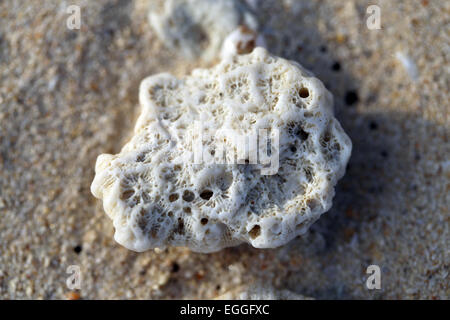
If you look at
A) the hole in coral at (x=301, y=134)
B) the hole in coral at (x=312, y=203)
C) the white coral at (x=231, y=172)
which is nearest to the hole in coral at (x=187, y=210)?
the white coral at (x=231, y=172)

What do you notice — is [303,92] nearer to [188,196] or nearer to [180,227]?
[188,196]

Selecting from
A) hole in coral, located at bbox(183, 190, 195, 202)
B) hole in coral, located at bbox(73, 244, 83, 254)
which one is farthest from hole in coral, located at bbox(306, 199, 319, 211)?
hole in coral, located at bbox(73, 244, 83, 254)

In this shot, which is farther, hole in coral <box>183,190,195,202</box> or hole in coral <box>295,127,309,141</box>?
hole in coral <box>295,127,309,141</box>

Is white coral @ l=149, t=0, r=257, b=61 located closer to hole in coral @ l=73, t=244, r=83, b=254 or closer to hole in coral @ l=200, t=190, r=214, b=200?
hole in coral @ l=200, t=190, r=214, b=200

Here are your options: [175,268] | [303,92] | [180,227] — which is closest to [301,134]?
[303,92]

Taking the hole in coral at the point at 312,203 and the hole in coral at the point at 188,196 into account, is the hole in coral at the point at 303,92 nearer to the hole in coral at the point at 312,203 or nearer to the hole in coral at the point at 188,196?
the hole in coral at the point at 312,203
